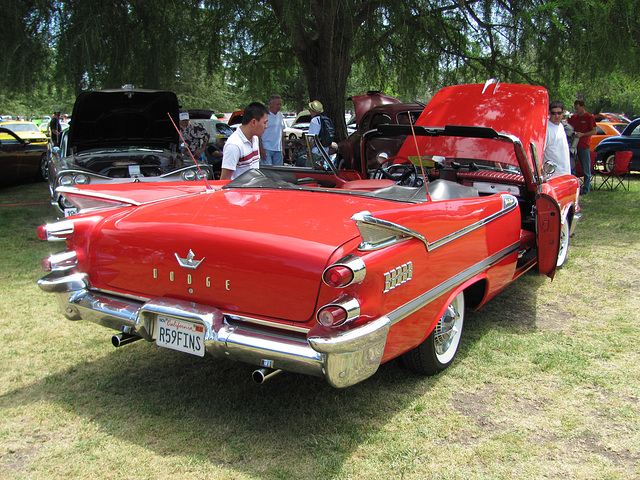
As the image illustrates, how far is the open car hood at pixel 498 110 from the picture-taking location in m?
4.96

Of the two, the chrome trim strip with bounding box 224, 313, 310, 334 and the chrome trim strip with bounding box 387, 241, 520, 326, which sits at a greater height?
the chrome trim strip with bounding box 387, 241, 520, 326

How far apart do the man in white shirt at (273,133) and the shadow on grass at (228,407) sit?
5.17 m

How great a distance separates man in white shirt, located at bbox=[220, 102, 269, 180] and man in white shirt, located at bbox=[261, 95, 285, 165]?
131 inches

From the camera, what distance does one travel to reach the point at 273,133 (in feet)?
27.7

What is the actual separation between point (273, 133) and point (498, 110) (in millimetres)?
4120

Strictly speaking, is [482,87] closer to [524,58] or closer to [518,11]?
[518,11]

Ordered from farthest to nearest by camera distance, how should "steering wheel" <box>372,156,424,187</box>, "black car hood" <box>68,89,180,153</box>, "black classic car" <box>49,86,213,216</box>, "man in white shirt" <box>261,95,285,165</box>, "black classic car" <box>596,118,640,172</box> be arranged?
"black classic car" <box>596,118,640,172</box> → "man in white shirt" <box>261,95,285,165</box> → "black car hood" <box>68,89,180,153</box> → "black classic car" <box>49,86,213,216</box> → "steering wheel" <box>372,156,424,187</box>

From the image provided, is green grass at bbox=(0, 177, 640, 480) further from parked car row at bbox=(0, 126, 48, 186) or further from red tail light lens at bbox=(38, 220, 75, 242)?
parked car row at bbox=(0, 126, 48, 186)

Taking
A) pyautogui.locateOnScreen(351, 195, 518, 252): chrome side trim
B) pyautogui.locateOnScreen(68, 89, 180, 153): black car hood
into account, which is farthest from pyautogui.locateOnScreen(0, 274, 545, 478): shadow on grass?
pyautogui.locateOnScreen(68, 89, 180, 153): black car hood

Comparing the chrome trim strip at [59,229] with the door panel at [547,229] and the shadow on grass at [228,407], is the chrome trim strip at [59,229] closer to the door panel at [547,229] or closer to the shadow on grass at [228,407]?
the shadow on grass at [228,407]

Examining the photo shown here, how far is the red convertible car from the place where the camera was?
252 centimetres

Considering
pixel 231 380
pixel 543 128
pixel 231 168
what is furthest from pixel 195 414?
pixel 543 128

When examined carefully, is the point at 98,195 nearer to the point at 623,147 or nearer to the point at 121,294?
the point at 121,294

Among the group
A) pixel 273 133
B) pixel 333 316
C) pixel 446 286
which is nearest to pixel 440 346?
pixel 446 286
